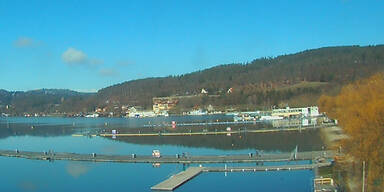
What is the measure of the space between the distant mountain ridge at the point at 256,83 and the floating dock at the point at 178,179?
2819 cm

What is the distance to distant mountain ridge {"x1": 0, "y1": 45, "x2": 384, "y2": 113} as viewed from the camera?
6153 cm

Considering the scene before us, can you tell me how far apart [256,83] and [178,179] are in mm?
61730

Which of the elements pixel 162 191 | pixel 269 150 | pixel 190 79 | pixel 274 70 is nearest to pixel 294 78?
pixel 274 70

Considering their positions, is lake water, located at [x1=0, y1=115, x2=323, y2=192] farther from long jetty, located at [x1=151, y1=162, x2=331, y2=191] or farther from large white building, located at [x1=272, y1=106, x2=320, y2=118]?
large white building, located at [x1=272, y1=106, x2=320, y2=118]

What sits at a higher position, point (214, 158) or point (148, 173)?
point (214, 158)

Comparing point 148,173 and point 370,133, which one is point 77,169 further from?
point 370,133

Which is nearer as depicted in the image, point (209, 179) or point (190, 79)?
point (209, 179)

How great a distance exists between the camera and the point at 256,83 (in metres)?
77.1

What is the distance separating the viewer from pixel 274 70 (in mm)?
84188

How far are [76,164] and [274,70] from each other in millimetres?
65761

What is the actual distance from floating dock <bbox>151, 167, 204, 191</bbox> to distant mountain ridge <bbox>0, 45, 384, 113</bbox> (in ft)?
92.5

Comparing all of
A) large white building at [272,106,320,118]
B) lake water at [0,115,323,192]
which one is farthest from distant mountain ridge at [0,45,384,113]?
lake water at [0,115,323,192]

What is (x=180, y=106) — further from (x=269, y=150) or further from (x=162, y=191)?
(x=162, y=191)

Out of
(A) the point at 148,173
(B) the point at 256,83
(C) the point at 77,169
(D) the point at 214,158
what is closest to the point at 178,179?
(A) the point at 148,173
